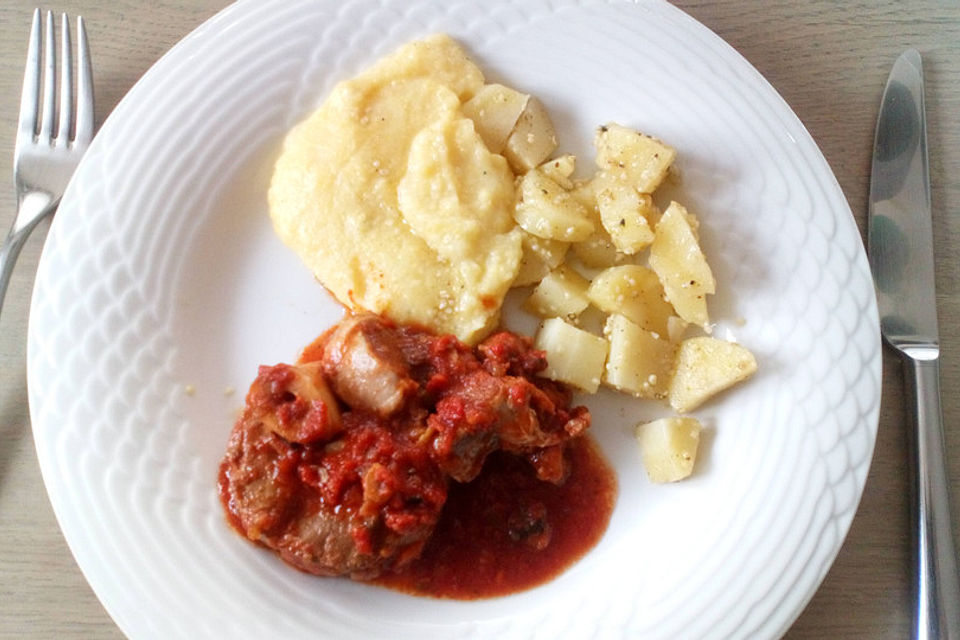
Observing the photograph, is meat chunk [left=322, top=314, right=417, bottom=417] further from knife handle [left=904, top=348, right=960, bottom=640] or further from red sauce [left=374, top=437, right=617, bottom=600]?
knife handle [left=904, top=348, right=960, bottom=640]

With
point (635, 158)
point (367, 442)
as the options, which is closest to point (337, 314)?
point (367, 442)

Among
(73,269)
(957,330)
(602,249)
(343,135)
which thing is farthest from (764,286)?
(73,269)

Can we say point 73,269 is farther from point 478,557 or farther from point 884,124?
point 884,124

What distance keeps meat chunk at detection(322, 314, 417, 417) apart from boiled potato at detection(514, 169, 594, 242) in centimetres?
77

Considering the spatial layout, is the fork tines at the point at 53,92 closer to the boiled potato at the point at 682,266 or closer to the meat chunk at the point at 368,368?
the meat chunk at the point at 368,368

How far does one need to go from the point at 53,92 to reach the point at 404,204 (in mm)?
1755

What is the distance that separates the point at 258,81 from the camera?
11.7 feet

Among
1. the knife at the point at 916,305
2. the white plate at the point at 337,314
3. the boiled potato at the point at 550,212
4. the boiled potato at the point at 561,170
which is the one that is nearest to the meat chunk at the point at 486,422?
the white plate at the point at 337,314

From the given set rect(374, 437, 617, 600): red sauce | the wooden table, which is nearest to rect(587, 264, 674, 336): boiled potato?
rect(374, 437, 617, 600): red sauce

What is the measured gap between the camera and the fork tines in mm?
3670

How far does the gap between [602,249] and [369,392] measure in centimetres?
119

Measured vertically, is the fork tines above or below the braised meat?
above

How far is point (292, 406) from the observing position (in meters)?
3.03

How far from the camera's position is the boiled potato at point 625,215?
3.35 m
